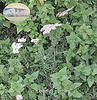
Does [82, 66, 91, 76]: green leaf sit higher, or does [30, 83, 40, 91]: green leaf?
[82, 66, 91, 76]: green leaf

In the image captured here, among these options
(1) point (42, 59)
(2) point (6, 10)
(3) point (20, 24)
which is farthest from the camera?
(3) point (20, 24)

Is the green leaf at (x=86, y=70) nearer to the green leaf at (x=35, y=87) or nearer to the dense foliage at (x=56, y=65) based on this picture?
the dense foliage at (x=56, y=65)

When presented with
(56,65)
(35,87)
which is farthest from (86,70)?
(35,87)

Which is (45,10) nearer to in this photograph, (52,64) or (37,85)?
Answer: (52,64)

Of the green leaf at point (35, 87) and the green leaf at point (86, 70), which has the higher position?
the green leaf at point (86, 70)

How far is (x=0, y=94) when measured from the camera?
72.8 inches

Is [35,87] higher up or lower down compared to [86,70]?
lower down

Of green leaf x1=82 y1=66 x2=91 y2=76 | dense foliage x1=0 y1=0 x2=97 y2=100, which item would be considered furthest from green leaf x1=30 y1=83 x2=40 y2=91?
green leaf x1=82 y1=66 x2=91 y2=76

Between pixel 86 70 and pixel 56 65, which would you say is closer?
pixel 86 70

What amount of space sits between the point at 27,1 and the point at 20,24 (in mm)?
365

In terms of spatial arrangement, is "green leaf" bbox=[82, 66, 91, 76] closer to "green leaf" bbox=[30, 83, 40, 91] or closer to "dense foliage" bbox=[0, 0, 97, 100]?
"dense foliage" bbox=[0, 0, 97, 100]

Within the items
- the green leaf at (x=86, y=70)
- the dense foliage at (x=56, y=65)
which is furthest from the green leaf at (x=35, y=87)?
the green leaf at (x=86, y=70)

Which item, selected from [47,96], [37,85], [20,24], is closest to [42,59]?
[37,85]

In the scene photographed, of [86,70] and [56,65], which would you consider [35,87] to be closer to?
[56,65]
